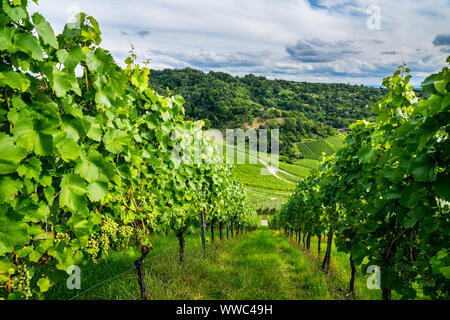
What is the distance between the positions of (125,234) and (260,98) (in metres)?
144

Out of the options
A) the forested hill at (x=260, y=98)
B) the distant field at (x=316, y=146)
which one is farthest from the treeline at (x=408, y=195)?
the forested hill at (x=260, y=98)

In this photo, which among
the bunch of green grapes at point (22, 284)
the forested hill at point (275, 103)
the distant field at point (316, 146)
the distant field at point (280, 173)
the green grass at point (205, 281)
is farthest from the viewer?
the forested hill at point (275, 103)

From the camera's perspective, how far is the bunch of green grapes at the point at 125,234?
2217 mm

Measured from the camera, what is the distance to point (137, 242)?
2.88m

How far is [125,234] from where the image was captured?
223cm

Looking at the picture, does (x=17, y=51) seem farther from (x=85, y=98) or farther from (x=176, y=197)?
(x=176, y=197)

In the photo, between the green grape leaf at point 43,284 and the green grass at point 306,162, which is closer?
the green grape leaf at point 43,284

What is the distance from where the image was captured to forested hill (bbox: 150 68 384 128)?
96.9 m

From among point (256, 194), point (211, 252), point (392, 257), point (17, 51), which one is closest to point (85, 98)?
point (17, 51)

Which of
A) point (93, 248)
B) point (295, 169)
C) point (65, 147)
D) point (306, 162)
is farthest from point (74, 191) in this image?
point (306, 162)

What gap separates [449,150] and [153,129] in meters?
3.00

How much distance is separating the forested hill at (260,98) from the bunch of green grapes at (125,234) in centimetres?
7971

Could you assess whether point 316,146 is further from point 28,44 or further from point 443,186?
point 28,44

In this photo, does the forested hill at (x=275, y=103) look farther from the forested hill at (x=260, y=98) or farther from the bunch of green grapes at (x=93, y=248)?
the bunch of green grapes at (x=93, y=248)
